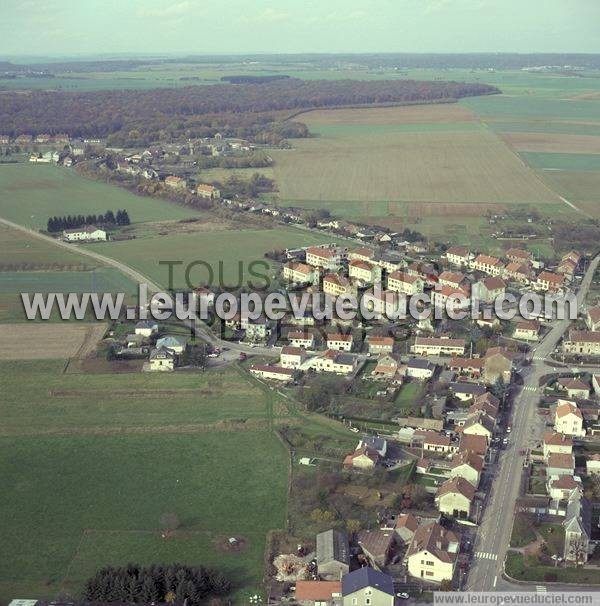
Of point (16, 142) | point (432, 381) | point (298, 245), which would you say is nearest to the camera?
point (432, 381)

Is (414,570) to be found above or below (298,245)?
below

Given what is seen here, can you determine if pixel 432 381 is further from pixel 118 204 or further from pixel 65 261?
pixel 118 204

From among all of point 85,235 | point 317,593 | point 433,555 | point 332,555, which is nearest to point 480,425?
point 433,555

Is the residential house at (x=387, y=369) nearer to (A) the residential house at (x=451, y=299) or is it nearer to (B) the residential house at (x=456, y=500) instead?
(A) the residential house at (x=451, y=299)

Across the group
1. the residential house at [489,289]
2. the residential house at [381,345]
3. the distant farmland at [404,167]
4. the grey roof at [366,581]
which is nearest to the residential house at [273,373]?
the residential house at [381,345]

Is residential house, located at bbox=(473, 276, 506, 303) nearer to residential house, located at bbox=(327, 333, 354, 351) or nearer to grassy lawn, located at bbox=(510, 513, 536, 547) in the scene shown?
residential house, located at bbox=(327, 333, 354, 351)

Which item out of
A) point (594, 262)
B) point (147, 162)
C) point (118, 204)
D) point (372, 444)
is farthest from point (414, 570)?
point (147, 162)

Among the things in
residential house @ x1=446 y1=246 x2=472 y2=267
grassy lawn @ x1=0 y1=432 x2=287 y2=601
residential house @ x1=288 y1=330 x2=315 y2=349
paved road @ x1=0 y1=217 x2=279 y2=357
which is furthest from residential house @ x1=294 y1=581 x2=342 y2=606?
residential house @ x1=446 y1=246 x2=472 y2=267
